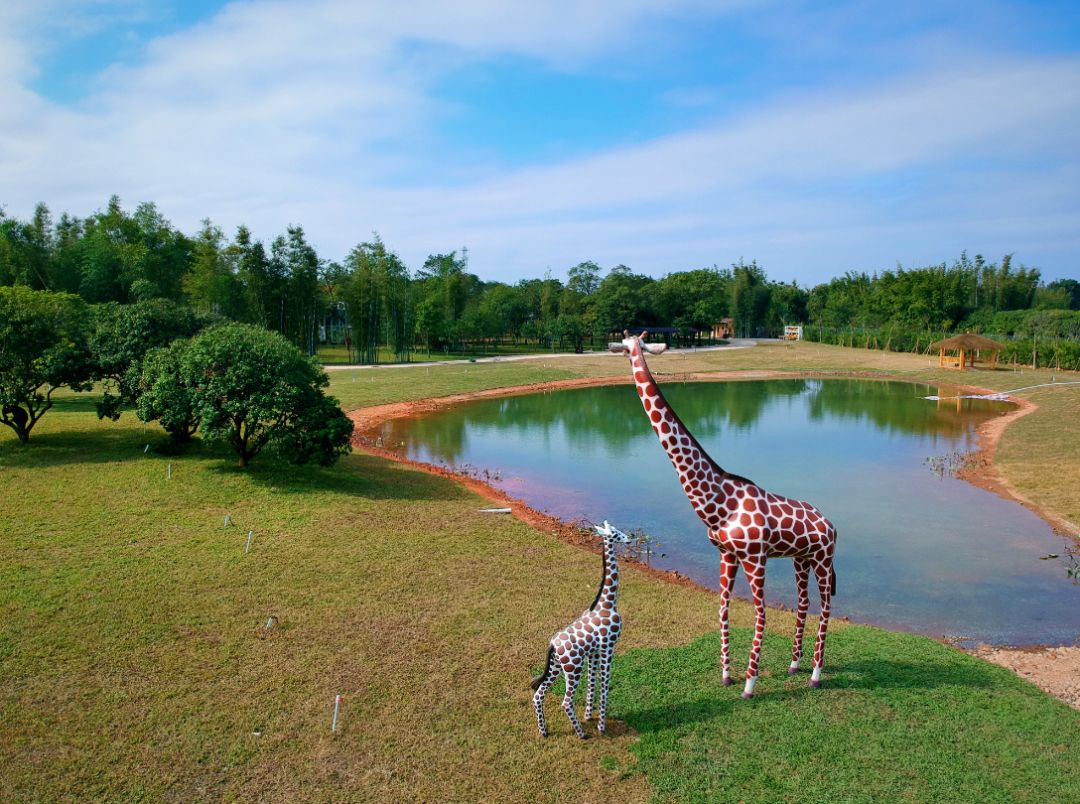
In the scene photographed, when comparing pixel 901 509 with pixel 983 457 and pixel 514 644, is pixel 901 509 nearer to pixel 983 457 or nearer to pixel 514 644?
pixel 983 457

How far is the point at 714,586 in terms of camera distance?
40.0 feet

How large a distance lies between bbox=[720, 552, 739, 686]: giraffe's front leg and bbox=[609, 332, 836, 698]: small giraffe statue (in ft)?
0.04

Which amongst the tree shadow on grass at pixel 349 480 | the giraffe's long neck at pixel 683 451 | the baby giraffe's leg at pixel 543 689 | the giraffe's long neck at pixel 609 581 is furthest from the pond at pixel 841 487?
the baby giraffe's leg at pixel 543 689

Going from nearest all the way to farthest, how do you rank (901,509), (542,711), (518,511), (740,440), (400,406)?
(542,711), (518,511), (901,509), (740,440), (400,406)

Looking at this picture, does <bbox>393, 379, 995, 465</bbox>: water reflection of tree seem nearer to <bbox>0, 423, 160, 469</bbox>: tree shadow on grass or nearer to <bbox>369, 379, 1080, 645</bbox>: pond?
<bbox>369, 379, 1080, 645</bbox>: pond

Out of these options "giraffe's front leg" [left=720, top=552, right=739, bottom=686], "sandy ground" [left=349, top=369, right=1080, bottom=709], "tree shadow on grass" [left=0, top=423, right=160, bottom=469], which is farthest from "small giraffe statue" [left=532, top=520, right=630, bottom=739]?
"tree shadow on grass" [left=0, top=423, right=160, bottom=469]

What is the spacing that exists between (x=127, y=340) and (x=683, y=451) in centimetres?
1664

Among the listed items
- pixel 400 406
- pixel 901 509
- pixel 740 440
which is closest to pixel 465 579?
pixel 901 509

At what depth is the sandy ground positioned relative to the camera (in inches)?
357

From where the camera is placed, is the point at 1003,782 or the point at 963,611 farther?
the point at 963,611

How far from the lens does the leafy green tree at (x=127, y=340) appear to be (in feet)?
59.1

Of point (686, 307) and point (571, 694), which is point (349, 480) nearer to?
point (571, 694)

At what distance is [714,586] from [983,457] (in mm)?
15121

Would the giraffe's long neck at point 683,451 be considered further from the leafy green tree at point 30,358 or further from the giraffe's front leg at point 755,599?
the leafy green tree at point 30,358
